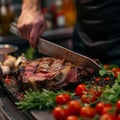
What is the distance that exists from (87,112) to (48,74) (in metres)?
0.46

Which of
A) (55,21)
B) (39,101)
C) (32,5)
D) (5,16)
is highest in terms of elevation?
(32,5)

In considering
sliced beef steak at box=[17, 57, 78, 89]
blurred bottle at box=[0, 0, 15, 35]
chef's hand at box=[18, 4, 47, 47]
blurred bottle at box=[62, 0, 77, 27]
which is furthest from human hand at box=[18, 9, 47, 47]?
blurred bottle at box=[62, 0, 77, 27]

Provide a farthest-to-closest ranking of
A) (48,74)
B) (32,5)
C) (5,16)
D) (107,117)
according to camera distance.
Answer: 1. (5,16)
2. (32,5)
3. (48,74)
4. (107,117)

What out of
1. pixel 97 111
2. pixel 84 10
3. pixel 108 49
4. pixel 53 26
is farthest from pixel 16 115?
pixel 53 26

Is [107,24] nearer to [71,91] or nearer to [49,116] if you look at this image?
[71,91]

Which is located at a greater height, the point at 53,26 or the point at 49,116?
the point at 49,116

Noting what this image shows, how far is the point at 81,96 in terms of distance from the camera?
55.5 inches

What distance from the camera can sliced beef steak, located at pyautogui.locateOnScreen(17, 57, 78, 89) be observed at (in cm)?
157

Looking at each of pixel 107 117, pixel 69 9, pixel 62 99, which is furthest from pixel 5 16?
pixel 107 117

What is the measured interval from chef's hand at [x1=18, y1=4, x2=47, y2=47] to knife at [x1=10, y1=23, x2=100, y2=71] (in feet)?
0.17

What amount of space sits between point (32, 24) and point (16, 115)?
736mm

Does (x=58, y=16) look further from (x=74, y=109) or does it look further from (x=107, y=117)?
(x=107, y=117)

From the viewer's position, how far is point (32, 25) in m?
2.10

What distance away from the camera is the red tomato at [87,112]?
3.86 ft
